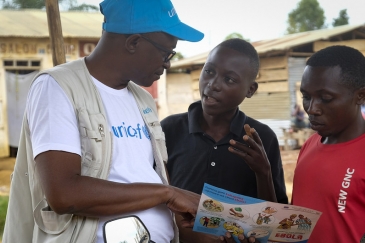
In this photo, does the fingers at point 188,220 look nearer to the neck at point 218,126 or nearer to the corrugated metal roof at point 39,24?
the neck at point 218,126

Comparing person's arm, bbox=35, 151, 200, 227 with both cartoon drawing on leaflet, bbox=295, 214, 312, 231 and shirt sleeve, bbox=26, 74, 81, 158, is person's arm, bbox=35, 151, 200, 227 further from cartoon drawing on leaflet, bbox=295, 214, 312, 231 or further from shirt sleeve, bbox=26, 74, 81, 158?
cartoon drawing on leaflet, bbox=295, 214, 312, 231

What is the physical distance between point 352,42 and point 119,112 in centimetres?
1399

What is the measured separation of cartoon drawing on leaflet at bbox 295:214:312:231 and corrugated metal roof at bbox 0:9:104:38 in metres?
11.0

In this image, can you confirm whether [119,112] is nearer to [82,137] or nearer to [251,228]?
[82,137]

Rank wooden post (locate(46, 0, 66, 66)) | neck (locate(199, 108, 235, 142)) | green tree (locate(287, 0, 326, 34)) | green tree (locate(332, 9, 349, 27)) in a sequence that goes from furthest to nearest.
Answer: green tree (locate(287, 0, 326, 34)) < green tree (locate(332, 9, 349, 27)) < wooden post (locate(46, 0, 66, 66)) < neck (locate(199, 108, 235, 142))

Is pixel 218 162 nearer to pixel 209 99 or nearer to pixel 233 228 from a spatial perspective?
pixel 209 99

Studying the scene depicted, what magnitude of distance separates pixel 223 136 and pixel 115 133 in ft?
3.19

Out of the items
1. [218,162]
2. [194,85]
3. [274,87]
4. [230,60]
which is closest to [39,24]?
[194,85]

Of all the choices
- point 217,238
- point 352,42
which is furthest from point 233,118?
point 352,42

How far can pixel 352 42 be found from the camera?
1478cm

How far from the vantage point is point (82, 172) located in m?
1.91

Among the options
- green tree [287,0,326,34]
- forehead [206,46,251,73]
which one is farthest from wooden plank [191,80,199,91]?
green tree [287,0,326,34]

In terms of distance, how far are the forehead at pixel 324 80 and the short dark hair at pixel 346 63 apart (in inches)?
1.0

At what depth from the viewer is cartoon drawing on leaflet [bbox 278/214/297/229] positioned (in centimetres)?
212
